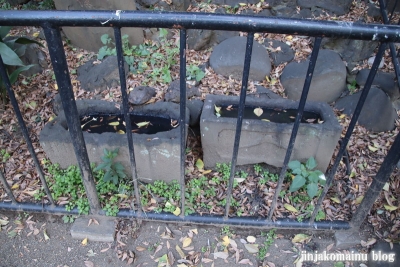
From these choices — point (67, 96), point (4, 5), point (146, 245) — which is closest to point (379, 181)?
point (146, 245)

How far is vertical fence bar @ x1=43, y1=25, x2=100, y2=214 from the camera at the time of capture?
5.15 ft

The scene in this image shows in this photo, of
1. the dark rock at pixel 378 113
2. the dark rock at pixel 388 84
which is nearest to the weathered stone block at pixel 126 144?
the dark rock at pixel 378 113

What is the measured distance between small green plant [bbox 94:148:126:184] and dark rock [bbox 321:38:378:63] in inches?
117

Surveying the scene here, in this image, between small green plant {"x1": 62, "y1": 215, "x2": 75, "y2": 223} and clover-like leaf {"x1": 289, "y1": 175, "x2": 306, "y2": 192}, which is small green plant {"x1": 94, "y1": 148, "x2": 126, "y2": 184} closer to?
small green plant {"x1": 62, "y1": 215, "x2": 75, "y2": 223}

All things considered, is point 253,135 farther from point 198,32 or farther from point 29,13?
point 198,32

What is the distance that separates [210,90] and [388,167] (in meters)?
2.18

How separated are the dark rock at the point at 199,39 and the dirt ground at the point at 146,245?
2.52 metres

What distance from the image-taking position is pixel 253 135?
2.68m

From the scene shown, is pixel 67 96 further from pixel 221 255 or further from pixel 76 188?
pixel 221 255

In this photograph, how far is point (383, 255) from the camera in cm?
→ 219

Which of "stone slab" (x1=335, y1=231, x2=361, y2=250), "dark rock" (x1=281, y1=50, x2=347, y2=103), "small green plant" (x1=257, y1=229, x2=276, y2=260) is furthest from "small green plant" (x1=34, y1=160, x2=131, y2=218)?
"dark rock" (x1=281, y1=50, x2=347, y2=103)

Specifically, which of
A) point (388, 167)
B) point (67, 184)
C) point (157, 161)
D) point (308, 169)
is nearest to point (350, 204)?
point (308, 169)

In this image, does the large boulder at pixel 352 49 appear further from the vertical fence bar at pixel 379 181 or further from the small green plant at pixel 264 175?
the vertical fence bar at pixel 379 181

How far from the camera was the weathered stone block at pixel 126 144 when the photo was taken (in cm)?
251
